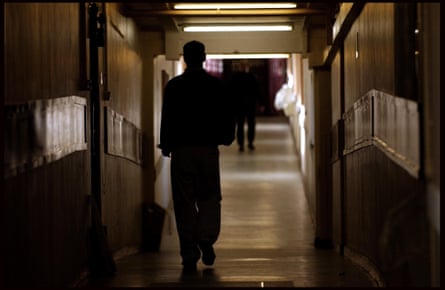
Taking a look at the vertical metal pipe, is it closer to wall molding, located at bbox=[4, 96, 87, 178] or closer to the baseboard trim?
wall molding, located at bbox=[4, 96, 87, 178]

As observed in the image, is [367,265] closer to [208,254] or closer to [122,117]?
[208,254]

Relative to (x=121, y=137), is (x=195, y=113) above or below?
above

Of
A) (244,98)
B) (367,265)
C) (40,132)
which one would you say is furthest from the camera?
(244,98)

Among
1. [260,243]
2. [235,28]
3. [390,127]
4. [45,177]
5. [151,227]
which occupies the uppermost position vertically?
[235,28]

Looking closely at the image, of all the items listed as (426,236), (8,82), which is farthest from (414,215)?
(8,82)

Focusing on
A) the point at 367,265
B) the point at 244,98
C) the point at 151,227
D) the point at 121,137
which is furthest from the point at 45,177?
the point at 244,98

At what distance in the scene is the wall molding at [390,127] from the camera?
4184 mm

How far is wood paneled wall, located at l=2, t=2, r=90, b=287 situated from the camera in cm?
415

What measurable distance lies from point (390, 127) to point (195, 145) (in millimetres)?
1915

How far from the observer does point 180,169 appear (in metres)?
6.50

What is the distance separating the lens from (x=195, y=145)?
6.50m

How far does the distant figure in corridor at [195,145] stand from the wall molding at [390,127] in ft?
3.17

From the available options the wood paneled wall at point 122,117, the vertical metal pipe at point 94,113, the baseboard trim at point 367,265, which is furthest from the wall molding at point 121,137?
the baseboard trim at point 367,265

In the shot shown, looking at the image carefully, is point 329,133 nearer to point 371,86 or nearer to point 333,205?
point 333,205
